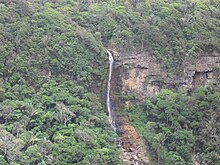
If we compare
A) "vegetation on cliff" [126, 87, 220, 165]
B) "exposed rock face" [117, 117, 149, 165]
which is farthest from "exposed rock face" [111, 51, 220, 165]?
"exposed rock face" [117, 117, 149, 165]

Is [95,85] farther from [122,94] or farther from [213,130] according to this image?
[213,130]

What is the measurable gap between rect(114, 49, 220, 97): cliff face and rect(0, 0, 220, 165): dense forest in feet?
2.19

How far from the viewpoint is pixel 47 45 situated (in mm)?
37500

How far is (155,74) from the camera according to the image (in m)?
39.6

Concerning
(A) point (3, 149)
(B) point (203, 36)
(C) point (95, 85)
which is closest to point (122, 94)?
(C) point (95, 85)

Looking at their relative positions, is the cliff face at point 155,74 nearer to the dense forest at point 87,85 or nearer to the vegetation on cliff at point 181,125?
the dense forest at point 87,85

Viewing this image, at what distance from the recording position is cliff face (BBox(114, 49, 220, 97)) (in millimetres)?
39125

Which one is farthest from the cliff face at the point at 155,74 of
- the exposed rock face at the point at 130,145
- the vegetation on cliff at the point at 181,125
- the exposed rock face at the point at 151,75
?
the exposed rock face at the point at 130,145

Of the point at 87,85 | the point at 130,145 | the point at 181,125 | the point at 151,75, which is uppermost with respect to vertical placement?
the point at 151,75

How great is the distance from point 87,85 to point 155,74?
5.99 m

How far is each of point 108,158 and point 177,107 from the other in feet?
26.8

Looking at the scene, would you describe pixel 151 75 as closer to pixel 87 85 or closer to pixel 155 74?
pixel 155 74

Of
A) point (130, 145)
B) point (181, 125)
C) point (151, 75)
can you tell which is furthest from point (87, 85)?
point (181, 125)

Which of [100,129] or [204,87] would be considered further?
[204,87]
